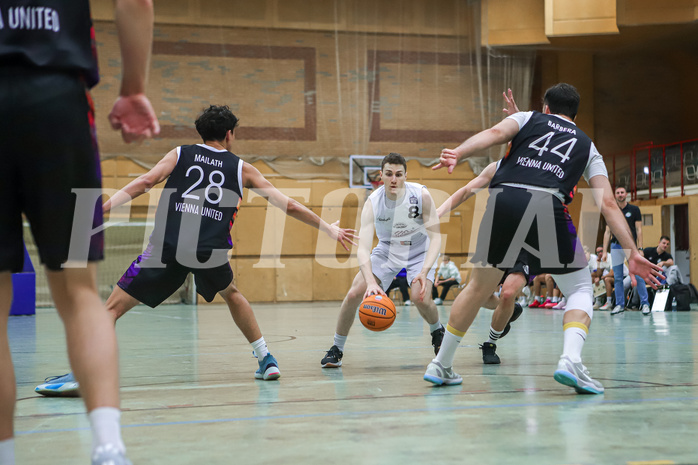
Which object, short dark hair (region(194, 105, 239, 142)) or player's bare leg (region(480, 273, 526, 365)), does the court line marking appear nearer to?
player's bare leg (region(480, 273, 526, 365))

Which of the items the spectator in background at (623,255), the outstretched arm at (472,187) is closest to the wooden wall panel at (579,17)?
the spectator in background at (623,255)

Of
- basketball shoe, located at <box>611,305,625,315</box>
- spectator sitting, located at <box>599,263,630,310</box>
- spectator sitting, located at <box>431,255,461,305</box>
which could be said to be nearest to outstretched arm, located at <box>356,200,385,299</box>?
basketball shoe, located at <box>611,305,625,315</box>

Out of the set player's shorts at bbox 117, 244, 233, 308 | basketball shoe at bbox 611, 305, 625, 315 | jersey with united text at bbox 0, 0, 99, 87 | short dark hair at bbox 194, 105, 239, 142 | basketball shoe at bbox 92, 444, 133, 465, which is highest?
short dark hair at bbox 194, 105, 239, 142

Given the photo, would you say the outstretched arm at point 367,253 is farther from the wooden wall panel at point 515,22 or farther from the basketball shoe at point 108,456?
the wooden wall panel at point 515,22

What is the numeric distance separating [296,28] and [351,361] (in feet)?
58.1

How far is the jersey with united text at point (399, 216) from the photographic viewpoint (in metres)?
7.05

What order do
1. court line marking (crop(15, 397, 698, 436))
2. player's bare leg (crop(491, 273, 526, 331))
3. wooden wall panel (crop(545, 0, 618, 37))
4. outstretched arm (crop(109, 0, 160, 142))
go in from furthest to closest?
wooden wall panel (crop(545, 0, 618, 37)), player's bare leg (crop(491, 273, 526, 331)), court line marking (crop(15, 397, 698, 436)), outstretched arm (crop(109, 0, 160, 142))

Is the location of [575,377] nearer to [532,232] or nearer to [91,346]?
[532,232]

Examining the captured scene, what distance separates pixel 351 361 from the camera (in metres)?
6.81

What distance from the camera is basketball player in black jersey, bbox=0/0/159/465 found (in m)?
2.17

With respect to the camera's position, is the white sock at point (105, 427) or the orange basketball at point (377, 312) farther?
the orange basketball at point (377, 312)

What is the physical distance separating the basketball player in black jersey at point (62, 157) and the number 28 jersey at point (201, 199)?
122 inches

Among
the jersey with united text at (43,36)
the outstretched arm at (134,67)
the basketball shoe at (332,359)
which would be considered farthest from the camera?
the basketball shoe at (332,359)

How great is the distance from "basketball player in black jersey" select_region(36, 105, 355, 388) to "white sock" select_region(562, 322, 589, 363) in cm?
160
